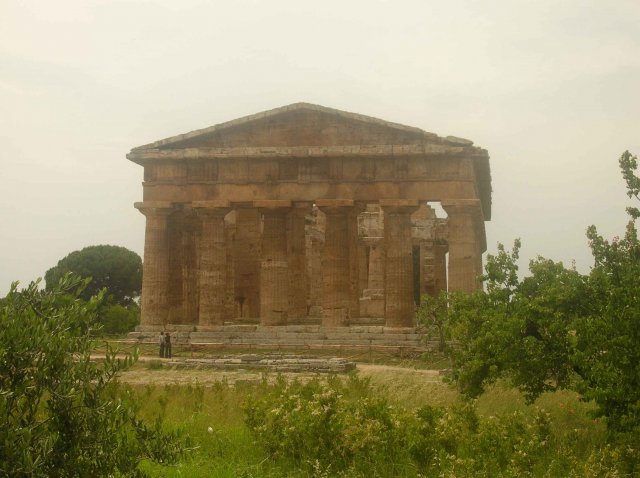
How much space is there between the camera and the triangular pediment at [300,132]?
99.0 ft

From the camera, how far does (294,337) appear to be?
29.5 m

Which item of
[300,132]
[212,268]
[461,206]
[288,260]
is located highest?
[300,132]

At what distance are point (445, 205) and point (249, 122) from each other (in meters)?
7.95

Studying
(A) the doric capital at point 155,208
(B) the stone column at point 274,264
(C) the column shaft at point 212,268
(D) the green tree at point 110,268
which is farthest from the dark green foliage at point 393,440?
(D) the green tree at point 110,268

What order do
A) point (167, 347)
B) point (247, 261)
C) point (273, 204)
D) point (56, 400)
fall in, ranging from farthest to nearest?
point (247, 261) < point (273, 204) < point (167, 347) < point (56, 400)

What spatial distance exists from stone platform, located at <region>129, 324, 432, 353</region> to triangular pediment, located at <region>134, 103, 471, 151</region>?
683 cm

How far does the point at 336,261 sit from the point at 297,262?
3135mm

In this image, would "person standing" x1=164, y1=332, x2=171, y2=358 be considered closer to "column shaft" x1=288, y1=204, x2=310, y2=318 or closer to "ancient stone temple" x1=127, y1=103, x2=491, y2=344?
"ancient stone temple" x1=127, y1=103, x2=491, y2=344

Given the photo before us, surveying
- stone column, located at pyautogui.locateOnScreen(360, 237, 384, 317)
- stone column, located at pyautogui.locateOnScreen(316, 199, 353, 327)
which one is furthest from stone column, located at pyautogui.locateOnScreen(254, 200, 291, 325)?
stone column, located at pyautogui.locateOnScreen(360, 237, 384, 317)

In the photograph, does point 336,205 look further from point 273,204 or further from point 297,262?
point 297,262

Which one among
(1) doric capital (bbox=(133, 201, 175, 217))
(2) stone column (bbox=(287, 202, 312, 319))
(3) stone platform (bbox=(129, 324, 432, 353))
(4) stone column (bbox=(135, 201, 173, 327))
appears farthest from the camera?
(2) stone column (bbox=(287, 202, 312, 319))

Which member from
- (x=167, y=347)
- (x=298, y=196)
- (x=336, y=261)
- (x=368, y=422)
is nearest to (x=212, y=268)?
(x=298, y=196)

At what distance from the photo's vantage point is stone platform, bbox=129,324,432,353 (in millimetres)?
28516

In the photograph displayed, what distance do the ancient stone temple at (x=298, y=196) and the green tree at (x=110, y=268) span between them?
23411mm
